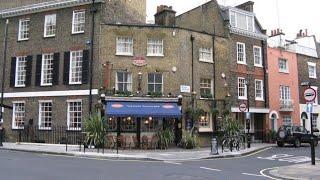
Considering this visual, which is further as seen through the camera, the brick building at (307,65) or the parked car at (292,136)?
the brick building at (307,65)

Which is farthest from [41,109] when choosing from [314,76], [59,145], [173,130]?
[314,76]

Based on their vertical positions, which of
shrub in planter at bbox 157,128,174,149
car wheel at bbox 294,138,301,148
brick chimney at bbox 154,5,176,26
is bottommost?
car wheel at bbox 294,138,301,148

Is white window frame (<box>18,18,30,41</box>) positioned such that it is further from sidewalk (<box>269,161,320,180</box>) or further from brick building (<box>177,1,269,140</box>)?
sidewalk (<box>269,161,320,180</box>)

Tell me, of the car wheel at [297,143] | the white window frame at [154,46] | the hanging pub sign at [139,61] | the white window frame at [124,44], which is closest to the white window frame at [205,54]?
the white window frame at [154,46]

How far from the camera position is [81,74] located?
29109mm

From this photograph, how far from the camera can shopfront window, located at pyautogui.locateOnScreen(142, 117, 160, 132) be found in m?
28.2

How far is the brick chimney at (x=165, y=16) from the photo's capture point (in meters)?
31.8

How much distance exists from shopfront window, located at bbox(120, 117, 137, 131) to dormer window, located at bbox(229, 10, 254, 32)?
42.7 feet

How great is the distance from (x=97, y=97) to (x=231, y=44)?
12.5 m

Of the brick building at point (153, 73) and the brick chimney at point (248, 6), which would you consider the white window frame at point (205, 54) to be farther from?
the brick chimney at point (248, 6)

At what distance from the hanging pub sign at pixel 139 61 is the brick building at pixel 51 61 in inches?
93.5

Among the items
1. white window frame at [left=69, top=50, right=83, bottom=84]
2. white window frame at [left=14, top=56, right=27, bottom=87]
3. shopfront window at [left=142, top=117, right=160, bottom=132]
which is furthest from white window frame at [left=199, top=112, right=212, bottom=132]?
white window frame at [left=14, top=56, right=27, bottom=87]

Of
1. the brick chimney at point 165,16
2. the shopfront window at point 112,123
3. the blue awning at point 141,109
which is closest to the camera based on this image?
the blue awning at point 141,109

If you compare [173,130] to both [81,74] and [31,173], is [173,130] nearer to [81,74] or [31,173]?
[81,74]
